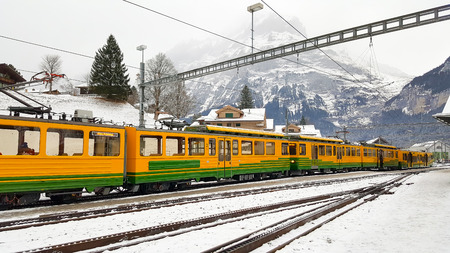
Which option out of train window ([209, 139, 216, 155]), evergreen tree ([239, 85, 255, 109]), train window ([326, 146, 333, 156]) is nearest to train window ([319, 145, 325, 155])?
train window ([326, 146, 333, 156])

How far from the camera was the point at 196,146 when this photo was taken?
49.4ft

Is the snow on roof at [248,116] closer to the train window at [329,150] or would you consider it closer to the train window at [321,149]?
the train window at [329,150]

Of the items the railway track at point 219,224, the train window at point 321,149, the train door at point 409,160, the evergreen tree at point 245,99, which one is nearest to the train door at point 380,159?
the train door at point 409,160

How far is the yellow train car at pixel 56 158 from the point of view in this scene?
927 cm

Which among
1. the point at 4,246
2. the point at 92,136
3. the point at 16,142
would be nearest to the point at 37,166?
the point at 16,142

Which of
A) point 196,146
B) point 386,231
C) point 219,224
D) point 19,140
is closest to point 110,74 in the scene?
point 196,146

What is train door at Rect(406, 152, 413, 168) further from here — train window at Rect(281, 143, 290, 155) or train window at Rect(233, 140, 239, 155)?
train window at Rect(233, 140, 239, 155)

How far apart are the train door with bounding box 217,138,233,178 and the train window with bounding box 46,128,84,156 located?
726cm

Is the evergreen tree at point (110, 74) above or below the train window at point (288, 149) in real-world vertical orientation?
above

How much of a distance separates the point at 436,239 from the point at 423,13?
11.2 metres

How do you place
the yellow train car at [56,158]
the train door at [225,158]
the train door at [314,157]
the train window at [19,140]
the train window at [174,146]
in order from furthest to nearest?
the train door at [314,157]
the train door at [225,158]
the train window at [174,146]
the yellow train car at [56,158]
the train window at [19,140]

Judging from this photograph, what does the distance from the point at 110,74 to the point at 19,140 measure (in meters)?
45.6

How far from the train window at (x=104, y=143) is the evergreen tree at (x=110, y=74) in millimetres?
42068

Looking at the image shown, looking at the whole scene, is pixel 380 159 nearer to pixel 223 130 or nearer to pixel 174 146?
pixel 223 130
